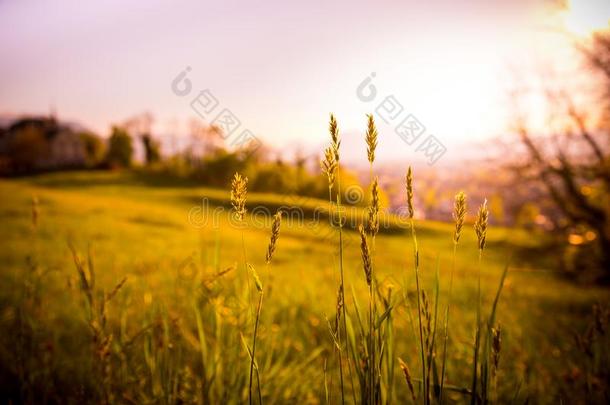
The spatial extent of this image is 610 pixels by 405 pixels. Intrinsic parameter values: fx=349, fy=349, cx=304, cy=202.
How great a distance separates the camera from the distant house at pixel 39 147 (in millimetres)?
66500

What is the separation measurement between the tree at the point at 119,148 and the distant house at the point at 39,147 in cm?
704

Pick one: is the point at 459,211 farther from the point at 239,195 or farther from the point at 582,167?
the point at 582,167

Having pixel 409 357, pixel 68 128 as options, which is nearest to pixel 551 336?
pixel 409 357

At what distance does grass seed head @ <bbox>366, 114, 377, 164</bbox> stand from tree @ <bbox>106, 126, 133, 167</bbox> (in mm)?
82270

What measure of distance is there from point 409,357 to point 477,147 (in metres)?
12.8

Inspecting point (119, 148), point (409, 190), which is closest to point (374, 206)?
point (409, 190)

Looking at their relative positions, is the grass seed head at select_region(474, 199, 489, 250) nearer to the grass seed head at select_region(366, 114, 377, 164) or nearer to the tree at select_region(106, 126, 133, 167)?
the grass seed head at select_region(366, 114, 377, 164)

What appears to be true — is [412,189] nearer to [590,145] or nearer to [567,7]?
[567,7]

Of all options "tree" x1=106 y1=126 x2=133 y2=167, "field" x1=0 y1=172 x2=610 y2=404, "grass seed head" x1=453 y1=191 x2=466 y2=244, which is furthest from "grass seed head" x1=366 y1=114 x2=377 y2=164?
"tree" x1=106 y1=126 x2=133 y2=167

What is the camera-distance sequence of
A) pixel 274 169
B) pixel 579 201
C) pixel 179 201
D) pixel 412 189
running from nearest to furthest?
pixel 412 189 → pixel 579 201 → pixel 179 201 → pixel 274 169

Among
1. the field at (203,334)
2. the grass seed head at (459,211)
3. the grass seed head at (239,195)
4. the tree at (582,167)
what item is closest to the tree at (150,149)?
the field at (203,334)

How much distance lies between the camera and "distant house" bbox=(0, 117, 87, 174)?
66500 millimetres

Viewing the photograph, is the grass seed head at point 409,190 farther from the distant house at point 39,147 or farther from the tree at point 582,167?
the distant house at point 39,147

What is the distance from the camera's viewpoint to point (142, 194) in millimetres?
39469
